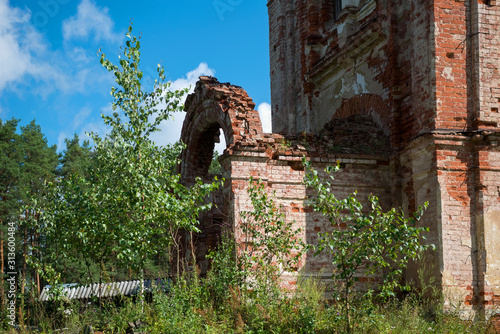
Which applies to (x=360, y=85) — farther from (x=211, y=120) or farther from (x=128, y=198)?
(x=128, y=198)

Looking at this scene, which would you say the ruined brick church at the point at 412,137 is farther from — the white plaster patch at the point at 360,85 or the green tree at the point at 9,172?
the green tree at the point at 9,172

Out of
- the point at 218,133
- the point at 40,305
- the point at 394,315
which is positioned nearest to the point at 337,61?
the point at 218,133

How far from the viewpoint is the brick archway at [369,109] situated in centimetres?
1088

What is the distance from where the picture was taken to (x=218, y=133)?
12.9 metres

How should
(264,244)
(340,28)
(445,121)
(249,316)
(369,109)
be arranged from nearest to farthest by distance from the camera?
1. (249,316)
2. (264,244)
3. (445,121)
4. (369,109)
5. (340,28)

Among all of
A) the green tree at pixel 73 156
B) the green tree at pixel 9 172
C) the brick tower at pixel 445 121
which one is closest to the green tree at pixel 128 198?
the brick tower at pixel 445 121

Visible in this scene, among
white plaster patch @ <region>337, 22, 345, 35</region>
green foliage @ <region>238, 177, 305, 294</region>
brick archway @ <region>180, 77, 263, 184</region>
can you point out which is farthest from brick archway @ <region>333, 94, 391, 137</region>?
green foliage @ <region>238, 177, 305, 294</region>

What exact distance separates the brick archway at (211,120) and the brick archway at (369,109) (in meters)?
2.35

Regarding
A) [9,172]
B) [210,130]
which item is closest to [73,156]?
[9,172]

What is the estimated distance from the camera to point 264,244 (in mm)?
8930

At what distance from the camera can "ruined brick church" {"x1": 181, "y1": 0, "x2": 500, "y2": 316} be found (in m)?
9.20

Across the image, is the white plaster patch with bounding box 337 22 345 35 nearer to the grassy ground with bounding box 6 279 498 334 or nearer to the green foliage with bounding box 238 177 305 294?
the green foliage with bounding box 238 177 305 294

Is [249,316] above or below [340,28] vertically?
below

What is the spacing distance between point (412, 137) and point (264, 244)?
3.28m
